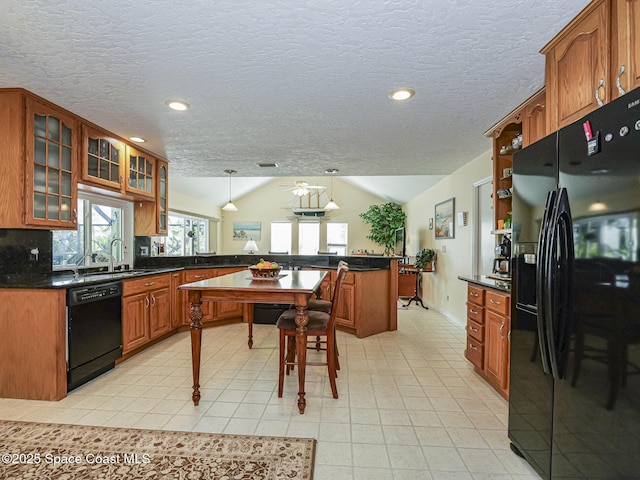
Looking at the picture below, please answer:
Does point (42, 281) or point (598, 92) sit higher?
point (598, 92)

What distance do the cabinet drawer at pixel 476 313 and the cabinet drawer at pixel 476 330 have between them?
4 centimetres

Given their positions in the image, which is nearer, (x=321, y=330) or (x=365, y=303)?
(x=321, y=330)

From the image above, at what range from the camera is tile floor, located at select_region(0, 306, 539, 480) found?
1.77m

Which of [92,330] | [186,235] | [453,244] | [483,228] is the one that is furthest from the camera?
[186,235]

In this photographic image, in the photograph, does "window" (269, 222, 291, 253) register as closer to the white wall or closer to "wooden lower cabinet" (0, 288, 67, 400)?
the white wall

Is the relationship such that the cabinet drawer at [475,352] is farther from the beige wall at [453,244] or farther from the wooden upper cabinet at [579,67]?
the wooden upper cabinet at [579,67]

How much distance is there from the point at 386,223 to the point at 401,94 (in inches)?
269

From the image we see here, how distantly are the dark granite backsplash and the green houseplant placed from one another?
739cm

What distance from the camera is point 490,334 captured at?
102 inches

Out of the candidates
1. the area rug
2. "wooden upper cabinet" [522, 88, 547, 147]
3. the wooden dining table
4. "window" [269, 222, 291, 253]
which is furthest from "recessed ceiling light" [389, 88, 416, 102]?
"window" [269, 222, 291, 253]

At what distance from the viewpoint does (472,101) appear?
2.47 metres

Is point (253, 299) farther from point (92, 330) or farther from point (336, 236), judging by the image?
point (336, 236)

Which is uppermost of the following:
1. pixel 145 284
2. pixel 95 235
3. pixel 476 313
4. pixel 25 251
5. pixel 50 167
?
pixel 50 167

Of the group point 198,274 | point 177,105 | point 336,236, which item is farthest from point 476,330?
point 336,236
